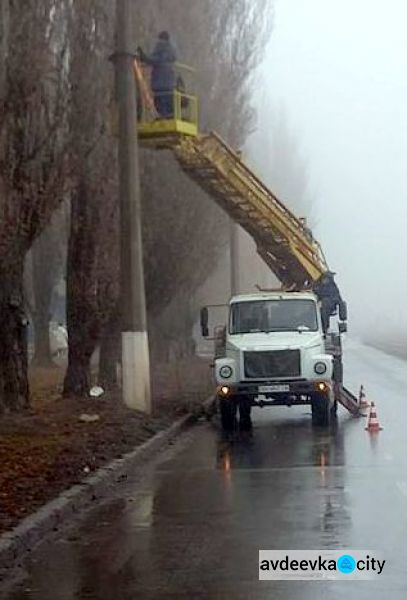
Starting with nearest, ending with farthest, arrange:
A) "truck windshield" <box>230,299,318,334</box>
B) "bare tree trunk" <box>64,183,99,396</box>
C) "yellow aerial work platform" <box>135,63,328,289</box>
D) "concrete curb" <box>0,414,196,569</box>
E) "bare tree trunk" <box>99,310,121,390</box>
Answer: 1. "concrete curb" <box>0,414,196,569</box>
2. "bare tree trunk" <box>64,183,99,396</box>
3. "truck windshield" <box>230,299,318,334</box>
4. "yellow aerial work platform" <box>135,63,328,289</box>
5. "bare tree trunk" <box>99,310,121,390</box>

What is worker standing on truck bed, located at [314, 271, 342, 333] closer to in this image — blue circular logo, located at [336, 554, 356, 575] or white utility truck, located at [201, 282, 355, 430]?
white utility truck, located at [201, 282, 355, 430]

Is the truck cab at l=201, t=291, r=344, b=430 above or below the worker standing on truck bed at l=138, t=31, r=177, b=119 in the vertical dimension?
below

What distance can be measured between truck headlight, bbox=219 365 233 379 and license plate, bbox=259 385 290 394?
582mm

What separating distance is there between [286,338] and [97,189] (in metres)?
4.25

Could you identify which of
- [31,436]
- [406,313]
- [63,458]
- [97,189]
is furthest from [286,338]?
[406,313]

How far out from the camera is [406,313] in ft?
525

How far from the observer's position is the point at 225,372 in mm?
20844

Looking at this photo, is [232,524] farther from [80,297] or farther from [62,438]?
[80,297]

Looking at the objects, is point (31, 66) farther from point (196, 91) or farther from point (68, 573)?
point (196, 91)

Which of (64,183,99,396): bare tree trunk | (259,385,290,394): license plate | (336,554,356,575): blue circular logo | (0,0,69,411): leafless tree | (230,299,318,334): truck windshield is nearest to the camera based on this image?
(336,554,356,575): blue circular logo

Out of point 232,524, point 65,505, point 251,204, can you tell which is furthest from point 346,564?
point 251,204

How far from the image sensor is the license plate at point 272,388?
20.6m

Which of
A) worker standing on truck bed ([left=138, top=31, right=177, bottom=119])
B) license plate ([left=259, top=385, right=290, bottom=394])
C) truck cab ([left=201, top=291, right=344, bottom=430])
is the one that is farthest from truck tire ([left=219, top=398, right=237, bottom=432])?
worker standing on truck bed ([left=138, top=31, right=177, bottom=119])

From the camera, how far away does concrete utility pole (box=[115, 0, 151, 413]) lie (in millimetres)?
19625
